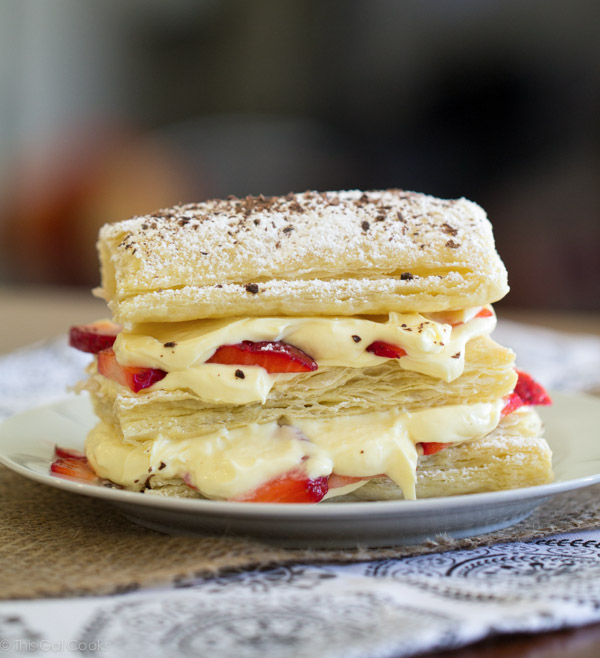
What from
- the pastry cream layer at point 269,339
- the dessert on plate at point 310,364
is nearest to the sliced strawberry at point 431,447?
the dessert on plate at point 310,364

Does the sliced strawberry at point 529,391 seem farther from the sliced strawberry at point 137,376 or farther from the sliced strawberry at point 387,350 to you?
the sliced strawberry at point 137,376

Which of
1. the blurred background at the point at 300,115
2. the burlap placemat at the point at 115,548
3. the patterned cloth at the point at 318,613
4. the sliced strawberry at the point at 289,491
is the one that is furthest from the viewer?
the blurred background at the point at 300,115

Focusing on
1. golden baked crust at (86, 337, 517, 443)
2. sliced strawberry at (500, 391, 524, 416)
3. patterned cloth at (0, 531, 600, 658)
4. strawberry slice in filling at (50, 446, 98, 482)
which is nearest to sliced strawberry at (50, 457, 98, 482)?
strawberry slice in filling at (50, 446, 98, 482)

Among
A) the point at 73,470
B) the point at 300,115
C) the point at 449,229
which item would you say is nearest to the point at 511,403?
the point at 449,229

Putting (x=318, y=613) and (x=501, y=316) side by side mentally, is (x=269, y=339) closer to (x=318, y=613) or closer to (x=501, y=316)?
(x=318, y=613)

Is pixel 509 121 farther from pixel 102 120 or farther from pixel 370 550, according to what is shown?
pixel 370 550

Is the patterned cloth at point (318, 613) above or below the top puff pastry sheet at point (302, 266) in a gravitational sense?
below
